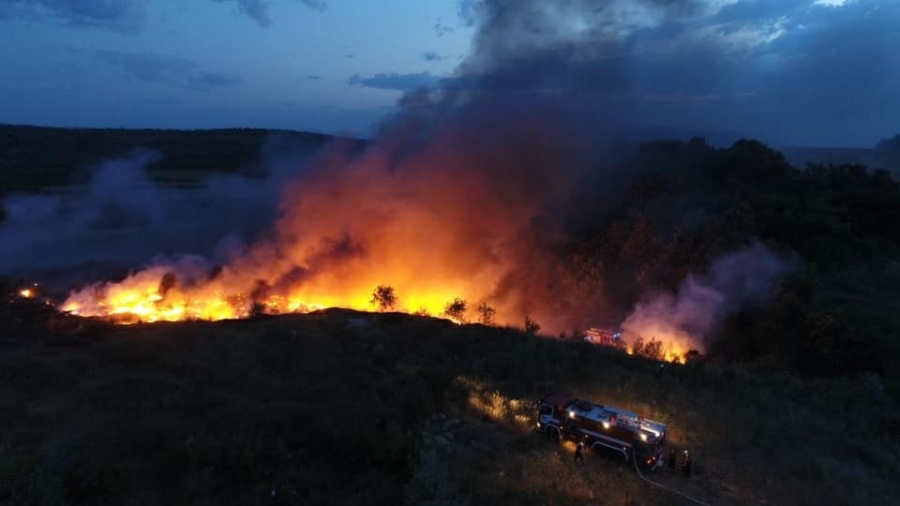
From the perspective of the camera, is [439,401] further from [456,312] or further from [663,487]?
[456,312]

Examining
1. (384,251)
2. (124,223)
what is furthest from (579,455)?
(124,223)

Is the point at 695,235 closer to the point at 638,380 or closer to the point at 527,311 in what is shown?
the point at 527,311

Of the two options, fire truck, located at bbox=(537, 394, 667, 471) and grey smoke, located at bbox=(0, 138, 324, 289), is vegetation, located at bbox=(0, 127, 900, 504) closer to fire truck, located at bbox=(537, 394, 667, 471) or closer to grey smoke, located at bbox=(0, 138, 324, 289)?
fire truck, located at bbox=(537, 394, 667, 471)

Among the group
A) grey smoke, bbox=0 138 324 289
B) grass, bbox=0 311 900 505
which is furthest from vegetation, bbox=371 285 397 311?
grey smoke, bbox=0 138 324 289

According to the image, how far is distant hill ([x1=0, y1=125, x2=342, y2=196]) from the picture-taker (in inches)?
2586

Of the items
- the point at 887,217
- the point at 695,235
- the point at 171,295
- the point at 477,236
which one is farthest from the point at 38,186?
the point at 887,217

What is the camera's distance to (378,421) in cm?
1343

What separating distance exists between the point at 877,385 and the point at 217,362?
19.9m

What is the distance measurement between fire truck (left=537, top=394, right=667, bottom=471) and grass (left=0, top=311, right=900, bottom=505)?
0.40 meters

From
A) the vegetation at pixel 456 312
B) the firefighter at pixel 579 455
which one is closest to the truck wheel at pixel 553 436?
the firefighter at pixel 579 455

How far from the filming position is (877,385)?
61.5 ft

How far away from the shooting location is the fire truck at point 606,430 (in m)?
12.4

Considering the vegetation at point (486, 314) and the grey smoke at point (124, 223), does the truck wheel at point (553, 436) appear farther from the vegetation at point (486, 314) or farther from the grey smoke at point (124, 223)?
the grey smoke at point (124, 223)

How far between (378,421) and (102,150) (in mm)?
88490
